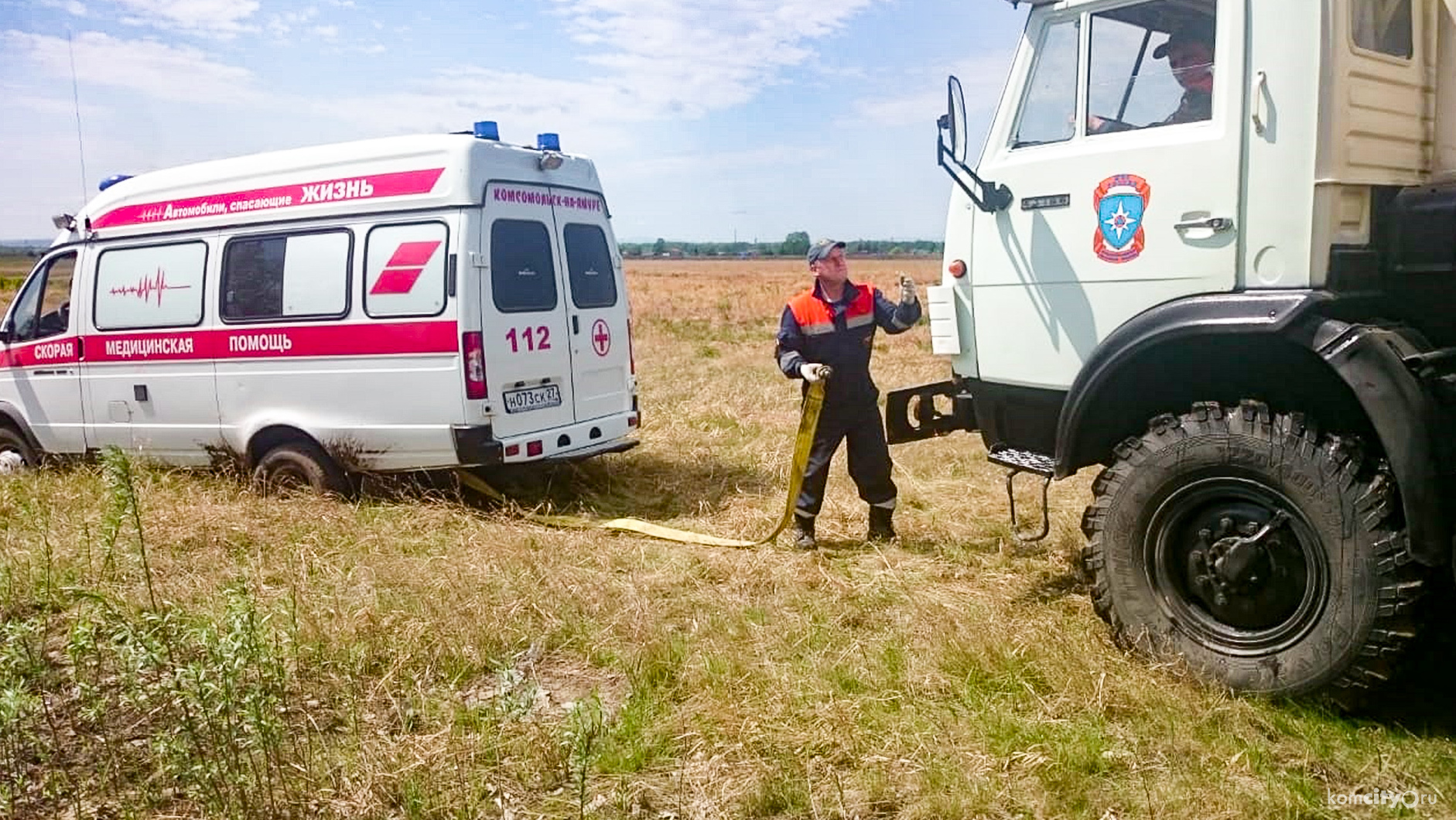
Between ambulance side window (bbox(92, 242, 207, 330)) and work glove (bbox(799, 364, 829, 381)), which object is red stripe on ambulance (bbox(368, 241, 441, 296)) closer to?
ambulance side window (bbox(92, 242, 207, 330))

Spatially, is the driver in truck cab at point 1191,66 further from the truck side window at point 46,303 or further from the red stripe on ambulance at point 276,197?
the truck side window at point 46,303

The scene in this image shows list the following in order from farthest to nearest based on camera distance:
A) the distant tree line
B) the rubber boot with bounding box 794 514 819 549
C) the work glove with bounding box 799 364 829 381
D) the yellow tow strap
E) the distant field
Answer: the distant tree line → the distant field → the rubber boot with bounding box 794 514 819 549 → the yellow tow strap → the work glove with bounding box 799 364 829 381

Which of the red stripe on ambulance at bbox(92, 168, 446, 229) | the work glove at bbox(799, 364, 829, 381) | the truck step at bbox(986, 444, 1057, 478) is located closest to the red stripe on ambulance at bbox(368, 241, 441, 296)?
the red stripe on ambulance at bbox(92, 168, 446, 229)

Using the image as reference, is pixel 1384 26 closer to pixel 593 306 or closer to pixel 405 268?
pixel 593 306

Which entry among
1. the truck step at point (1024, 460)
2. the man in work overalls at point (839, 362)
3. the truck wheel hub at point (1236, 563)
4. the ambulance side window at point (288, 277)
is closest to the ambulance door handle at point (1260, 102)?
the truck wheel hub at point (1236, 563)

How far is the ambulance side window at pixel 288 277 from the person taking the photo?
21.8ft

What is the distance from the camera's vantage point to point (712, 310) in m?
28.3

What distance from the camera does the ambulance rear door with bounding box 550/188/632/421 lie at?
23.4 feet

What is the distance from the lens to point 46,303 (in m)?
7.90

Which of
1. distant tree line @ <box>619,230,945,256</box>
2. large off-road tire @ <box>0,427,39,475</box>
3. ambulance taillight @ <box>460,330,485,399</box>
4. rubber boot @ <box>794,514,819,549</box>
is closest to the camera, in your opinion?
rubber boot @ <box>794,514,819,549</box>

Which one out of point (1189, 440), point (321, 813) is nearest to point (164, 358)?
point (321, 813)

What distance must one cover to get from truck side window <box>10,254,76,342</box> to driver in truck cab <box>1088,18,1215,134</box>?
7.42m

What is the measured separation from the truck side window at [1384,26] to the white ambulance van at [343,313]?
14.8 feet

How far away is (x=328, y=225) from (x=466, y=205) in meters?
1.04
